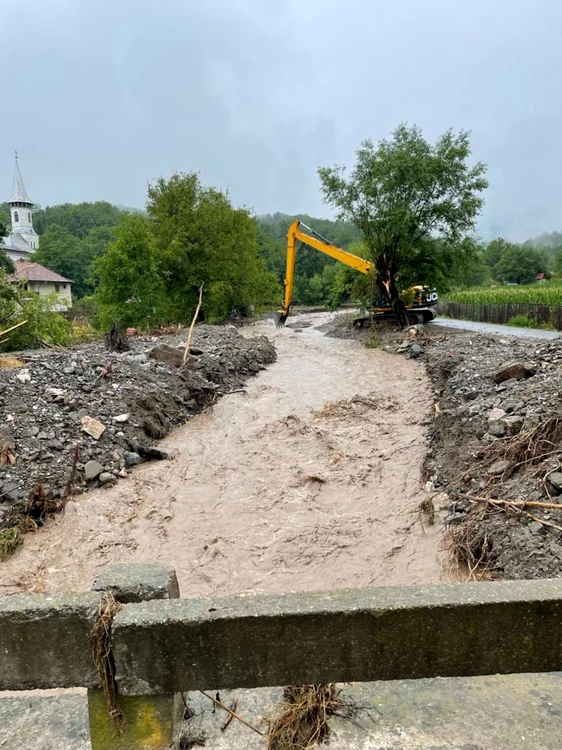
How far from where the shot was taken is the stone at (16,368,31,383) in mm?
8900

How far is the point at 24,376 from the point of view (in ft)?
29.8

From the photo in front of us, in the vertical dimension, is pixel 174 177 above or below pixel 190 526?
above

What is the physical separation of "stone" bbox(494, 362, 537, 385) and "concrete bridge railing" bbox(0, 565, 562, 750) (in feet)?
26.9

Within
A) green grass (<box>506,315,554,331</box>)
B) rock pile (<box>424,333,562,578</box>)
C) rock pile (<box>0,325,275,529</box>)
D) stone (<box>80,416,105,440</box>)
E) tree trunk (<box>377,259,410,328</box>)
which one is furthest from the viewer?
green grass (<box>506,315,554,331</box>)

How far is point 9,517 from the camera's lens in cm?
619

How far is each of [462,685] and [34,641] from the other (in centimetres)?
179

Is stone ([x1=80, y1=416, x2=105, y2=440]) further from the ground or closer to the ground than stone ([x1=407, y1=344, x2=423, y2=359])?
closer to the ground

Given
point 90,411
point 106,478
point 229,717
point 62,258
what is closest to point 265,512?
point 106,478

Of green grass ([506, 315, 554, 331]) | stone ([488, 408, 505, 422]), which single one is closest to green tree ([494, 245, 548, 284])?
green grass ([506, 315, 554, 331])

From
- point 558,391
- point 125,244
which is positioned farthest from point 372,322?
point 558,391

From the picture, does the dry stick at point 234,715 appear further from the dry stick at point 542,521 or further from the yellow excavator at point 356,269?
the yellow excavator at point 356,269

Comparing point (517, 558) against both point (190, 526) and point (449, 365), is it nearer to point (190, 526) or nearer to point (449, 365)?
point (190, 526)

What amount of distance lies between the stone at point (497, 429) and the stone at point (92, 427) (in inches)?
241

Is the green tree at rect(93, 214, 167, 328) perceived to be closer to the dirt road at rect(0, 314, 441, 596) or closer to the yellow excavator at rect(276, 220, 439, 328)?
the yellow excavator at rect(276, 220, 439, 328)
